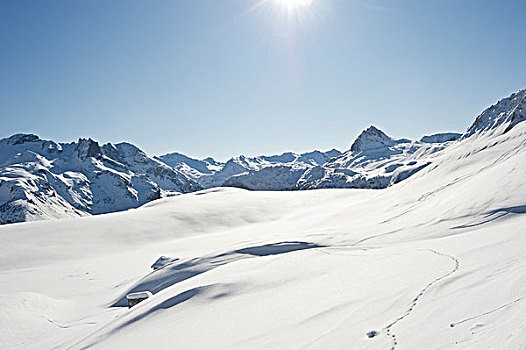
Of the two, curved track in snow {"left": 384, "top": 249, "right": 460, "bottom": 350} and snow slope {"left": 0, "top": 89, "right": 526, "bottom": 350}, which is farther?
snow slope {"left": 0, "top": 89, "right": 526, "bottom": 350}

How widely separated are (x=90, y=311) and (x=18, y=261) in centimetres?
1176

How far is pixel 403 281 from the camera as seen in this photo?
5.77 metres

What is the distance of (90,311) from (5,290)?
6463mm

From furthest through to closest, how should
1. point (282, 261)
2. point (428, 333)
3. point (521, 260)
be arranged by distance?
1. point (282, 261)
2. point (521, 260)
3. point (428, 333)

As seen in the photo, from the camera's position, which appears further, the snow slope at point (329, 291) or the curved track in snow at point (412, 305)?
the snow slope at point (329, 291)

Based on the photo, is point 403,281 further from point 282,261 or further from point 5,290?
point 5,290

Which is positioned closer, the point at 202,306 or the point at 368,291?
the point at 368,291

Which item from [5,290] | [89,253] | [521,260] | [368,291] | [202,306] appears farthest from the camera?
[89,253]

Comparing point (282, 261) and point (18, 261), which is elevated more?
point (18, 261)

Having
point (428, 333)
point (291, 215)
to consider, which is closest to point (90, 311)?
point (428, 333)

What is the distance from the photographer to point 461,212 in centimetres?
1107

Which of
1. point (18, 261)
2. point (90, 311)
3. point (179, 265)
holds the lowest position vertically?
point (90, 311)

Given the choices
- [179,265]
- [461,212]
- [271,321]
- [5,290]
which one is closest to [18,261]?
[5,290]

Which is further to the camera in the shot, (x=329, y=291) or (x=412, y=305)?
(x=329, y=291)
